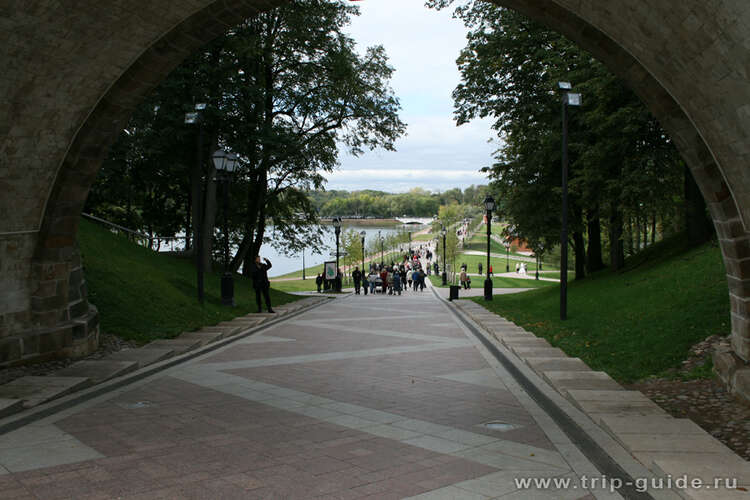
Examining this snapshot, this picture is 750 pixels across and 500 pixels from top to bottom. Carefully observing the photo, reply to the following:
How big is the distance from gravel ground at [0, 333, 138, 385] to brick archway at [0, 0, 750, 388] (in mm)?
211

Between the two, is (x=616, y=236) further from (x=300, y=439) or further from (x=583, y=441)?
(x=300, y=439)

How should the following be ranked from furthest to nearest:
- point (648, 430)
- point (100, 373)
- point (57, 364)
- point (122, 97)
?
point (57, 364) < point (122, 97) < point (100, 373) < point (648, 430)

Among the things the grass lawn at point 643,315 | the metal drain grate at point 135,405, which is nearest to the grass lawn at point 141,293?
the metal drain grate at point 135,405

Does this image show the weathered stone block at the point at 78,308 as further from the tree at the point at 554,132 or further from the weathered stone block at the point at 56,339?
the tree at the point at 554,132

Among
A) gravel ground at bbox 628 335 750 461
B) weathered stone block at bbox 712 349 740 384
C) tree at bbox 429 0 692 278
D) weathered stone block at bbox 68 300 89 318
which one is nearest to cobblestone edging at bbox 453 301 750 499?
gravel ground at bbox 628 335 750 461

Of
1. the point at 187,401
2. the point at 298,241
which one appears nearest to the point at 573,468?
the point at 187,401

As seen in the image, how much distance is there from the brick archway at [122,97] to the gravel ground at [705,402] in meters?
0.69

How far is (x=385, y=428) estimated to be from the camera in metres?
5.80

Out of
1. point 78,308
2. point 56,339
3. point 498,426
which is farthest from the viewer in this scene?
point 78,308

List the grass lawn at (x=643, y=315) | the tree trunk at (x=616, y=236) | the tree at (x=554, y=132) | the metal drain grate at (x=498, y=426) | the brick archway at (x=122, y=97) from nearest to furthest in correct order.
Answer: the metal drain grate at (x=498, y=426)
the brick archway at (x=122, y=97)
the grass lawn at (x=643, y=315)
the tree at (x=554, y=132)
the tree trunk at (x=616, y=236)

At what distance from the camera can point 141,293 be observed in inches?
568

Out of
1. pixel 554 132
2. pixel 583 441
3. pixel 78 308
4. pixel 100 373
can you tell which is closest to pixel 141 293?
pixel 78 308

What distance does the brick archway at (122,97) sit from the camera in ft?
20.6

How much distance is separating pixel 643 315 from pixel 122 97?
32.6 feet
